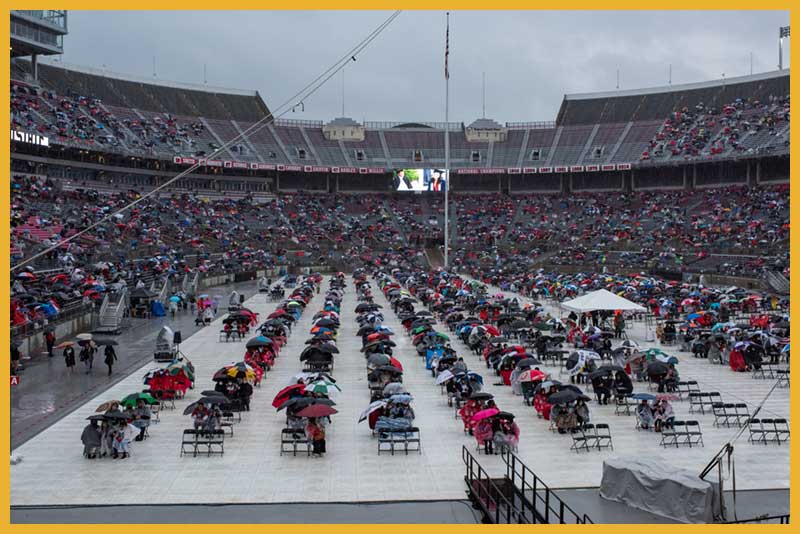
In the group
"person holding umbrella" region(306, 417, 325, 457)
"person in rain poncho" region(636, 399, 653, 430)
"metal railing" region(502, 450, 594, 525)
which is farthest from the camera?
"person in rain poncho" region(636, 399, 653, 430)

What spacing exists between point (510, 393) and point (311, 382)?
6.93 m

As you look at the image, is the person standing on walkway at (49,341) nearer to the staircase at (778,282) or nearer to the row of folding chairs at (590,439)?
the row of folding chairs at (590,439)

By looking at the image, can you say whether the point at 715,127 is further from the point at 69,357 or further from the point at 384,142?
the point at 69,357

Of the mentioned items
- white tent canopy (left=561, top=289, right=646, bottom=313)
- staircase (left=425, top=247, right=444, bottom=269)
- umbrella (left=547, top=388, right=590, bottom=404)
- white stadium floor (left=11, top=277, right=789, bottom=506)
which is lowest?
white stadium floor (left=11, top=277, right=789, bottom=506)

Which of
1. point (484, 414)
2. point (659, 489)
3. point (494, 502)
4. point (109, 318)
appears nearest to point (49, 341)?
point (109, 318)

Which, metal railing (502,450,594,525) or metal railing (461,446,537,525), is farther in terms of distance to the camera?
metal railing (461,446,537,525)

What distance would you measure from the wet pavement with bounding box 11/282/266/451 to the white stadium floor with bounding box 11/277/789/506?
23.3 inches

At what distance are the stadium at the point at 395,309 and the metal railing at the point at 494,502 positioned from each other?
0.07m

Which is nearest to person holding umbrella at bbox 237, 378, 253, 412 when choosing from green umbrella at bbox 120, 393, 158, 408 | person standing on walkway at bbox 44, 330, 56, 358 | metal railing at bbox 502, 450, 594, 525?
green umbrella at bbox 120, 393, 158, 408

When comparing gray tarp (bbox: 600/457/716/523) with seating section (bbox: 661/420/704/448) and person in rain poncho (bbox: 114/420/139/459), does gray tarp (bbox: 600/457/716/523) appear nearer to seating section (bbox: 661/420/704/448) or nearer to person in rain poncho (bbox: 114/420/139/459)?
seating section (bbox: 661/420/704/448)

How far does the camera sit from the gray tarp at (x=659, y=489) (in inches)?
537

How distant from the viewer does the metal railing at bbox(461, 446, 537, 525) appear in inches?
511

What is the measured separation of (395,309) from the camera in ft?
152

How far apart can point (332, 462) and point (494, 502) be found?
4942 millimetres
